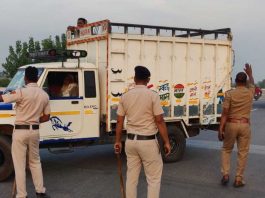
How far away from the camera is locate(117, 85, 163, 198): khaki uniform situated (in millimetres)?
5156

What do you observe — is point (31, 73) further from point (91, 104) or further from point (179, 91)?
point (179, 91)

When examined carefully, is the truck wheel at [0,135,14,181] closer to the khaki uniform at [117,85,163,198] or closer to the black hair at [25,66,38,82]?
the black hair at [25,66,38,82]

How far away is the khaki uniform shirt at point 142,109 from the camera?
16.9ft

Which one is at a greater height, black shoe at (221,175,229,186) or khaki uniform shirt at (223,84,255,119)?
khaki uniform shirt at (223,84,255,119)

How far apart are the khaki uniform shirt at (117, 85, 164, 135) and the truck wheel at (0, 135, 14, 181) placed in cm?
305

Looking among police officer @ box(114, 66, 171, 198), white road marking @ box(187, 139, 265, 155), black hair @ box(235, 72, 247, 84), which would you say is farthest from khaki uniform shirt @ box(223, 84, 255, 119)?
white road marking @ box(187, 139, 265, 155)

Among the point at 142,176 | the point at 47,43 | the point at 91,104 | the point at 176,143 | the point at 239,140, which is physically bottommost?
the point at 142,176

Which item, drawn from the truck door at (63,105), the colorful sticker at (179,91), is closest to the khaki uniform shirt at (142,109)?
the truck door at (63,105)

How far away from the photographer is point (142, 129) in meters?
5.19

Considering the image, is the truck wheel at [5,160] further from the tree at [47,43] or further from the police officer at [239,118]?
the tree at [47,43]

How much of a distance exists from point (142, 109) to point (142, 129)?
0.80 ft

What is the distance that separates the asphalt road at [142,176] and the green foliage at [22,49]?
2558cm

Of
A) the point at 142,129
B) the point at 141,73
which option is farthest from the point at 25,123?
the point at 141,73

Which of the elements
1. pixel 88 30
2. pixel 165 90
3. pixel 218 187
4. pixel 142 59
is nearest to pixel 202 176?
pixel 218 187
